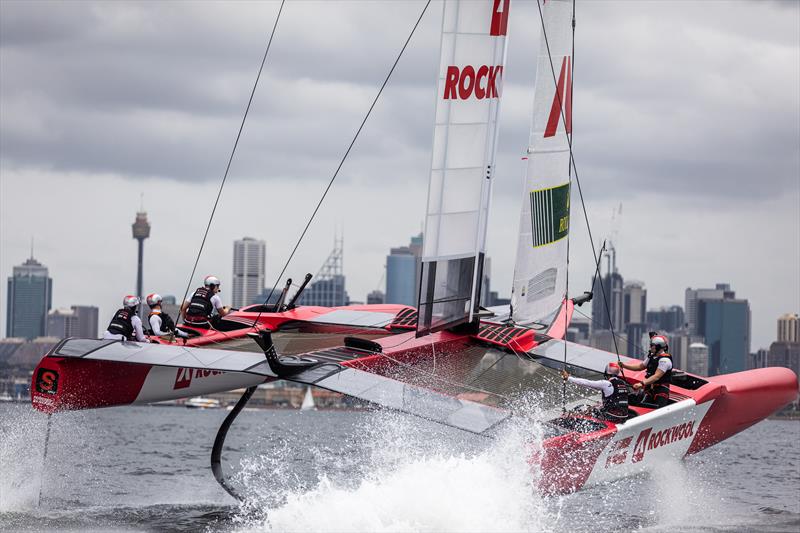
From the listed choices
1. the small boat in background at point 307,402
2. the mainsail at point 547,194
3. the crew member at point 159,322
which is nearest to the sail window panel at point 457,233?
the mainsail at point 547,194

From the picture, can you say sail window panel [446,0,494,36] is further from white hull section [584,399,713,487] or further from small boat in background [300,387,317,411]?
small boat in background [300,387,317,411]

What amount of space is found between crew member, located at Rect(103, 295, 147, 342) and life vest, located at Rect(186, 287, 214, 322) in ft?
3.55

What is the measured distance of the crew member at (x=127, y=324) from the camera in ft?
32.4

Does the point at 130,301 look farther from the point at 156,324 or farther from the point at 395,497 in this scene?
the point at 395,497

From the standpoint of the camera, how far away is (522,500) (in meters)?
8.23

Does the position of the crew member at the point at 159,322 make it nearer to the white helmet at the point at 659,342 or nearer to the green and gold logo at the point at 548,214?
the green and gold logo at the point at 548,214

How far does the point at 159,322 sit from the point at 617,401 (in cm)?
402

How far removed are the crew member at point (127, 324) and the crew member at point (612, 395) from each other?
3.49 meters

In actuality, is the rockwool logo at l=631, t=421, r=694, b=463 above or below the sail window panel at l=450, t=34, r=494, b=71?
below

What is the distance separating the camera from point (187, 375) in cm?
989

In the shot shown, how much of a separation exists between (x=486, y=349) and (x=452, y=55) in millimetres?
2671

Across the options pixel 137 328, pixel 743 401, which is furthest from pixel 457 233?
pixel 743 401

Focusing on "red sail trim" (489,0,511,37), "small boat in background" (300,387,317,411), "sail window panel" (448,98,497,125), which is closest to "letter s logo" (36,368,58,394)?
"sail window panel" (448,98,497,125)

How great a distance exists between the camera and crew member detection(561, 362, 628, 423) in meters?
9.28
